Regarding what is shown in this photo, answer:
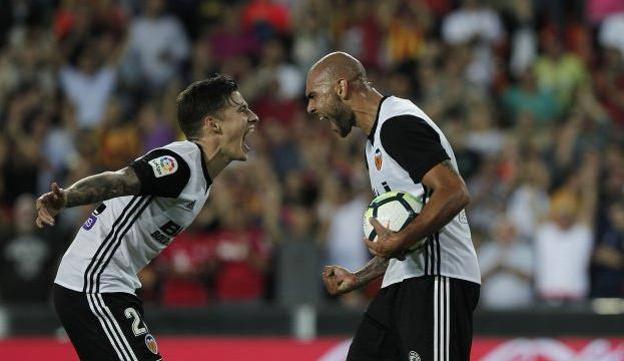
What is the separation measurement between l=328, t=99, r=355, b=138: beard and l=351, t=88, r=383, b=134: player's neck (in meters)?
0.03

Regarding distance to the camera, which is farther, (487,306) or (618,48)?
(618,48)

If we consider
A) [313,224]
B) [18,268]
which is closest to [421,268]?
[313,224]

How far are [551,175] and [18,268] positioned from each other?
5364mm

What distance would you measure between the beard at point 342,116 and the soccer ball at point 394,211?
464mm

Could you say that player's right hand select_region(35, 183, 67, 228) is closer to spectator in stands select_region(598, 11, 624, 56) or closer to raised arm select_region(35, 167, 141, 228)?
raised arm select_region(35, 167, 141, 228)

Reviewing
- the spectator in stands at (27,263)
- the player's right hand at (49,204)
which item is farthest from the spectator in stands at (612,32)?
the player's right hand at (49,204)

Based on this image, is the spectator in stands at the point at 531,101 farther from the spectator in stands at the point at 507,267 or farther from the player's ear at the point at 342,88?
the player's ear at the point at 342,88

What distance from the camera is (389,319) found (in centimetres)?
622

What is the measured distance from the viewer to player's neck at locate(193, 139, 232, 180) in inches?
249

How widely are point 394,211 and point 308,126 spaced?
23.8 feet

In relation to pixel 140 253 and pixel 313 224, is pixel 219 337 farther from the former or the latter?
pixel 140 253

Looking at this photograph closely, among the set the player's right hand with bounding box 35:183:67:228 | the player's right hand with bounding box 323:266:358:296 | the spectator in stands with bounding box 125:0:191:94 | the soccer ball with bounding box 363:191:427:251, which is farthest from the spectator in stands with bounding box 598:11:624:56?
the player's right hand with bounding box 35:183:67:228

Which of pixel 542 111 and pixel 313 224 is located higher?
Answer: pixel 542 111

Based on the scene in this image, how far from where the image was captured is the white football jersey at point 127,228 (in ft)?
20.3
